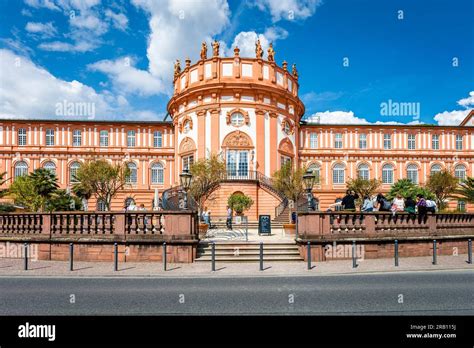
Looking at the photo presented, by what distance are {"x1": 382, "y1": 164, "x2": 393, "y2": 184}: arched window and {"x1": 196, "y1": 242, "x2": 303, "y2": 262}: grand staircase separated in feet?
103

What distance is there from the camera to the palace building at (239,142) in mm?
33562

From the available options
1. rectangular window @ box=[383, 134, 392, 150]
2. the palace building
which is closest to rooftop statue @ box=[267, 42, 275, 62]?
the palace building

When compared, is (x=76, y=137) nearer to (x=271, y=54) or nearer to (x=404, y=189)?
(x=271, y=54)

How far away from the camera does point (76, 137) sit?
135 ft

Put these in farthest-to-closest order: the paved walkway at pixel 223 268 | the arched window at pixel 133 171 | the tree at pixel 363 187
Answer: the arched window at pixel 133 171 → the tree at pixel 363 187 → the paved walkway at pixel 223 268

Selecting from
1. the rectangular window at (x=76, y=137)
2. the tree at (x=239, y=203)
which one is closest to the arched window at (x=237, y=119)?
the tree at (x=239, y=203)

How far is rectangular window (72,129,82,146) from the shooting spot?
41.0 meters

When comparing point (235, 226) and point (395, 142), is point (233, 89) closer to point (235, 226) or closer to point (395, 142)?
point (235, 226)

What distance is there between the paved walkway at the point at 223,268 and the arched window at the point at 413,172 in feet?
103

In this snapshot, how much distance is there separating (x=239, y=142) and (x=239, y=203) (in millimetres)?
7920

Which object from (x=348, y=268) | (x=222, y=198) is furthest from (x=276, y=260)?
(x=222, y=198)

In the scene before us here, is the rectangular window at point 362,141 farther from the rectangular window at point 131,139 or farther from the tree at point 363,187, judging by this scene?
the rectangular window at point 131,139

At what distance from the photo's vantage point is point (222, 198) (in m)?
30.9

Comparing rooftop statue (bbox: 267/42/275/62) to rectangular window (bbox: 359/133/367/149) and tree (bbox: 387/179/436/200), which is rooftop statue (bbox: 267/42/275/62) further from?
tree (bbox: 387/179/436/200)
